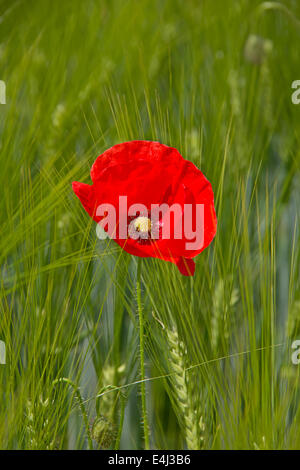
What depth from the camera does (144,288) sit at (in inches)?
18.9

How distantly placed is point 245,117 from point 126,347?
34cm

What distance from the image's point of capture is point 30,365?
0.42 metres

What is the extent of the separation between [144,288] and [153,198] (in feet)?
0.27

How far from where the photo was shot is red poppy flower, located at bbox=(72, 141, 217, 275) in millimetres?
410

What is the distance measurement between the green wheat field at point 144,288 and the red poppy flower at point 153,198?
0.02m

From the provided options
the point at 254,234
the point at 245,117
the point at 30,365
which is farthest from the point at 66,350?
the point at 245,117

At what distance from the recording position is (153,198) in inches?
17.2

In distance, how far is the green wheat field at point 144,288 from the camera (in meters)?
0.42

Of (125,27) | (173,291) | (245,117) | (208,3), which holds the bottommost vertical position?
(173,291)

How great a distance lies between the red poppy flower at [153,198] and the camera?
0.41 meters

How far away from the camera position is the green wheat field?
418 mm

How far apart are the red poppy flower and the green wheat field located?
0.8 inches
